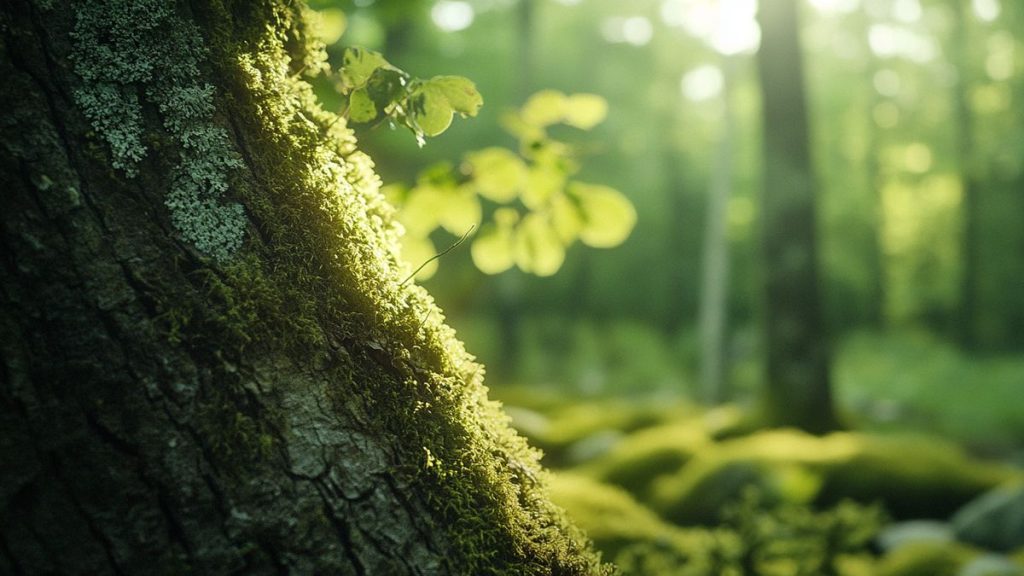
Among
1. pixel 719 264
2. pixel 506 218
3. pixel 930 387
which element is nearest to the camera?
pixel 506 218

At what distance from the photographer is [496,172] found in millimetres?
1790

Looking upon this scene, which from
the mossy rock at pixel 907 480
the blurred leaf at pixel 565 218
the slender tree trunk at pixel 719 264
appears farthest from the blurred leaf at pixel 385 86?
the slender tree trunk at pixel 719 264

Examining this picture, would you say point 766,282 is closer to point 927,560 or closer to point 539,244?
point 927,560

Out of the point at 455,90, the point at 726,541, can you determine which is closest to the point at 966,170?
the point at 726,541

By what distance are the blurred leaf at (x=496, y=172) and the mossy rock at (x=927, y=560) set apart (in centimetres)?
316

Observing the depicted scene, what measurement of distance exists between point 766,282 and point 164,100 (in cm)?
639

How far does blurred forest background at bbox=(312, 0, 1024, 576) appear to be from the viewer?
439 cm

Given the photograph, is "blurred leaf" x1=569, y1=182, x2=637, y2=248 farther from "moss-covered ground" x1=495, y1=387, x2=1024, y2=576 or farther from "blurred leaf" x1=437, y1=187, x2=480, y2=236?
"moss-covered ground" x1=495, y1=387, x2=1024, y2=576

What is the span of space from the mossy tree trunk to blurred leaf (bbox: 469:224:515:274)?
0.90m

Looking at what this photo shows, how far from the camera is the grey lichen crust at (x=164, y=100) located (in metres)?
0.84

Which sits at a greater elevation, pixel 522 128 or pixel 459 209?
pixel 522 128

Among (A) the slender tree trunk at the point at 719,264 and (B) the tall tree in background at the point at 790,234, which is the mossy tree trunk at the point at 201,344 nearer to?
(B) the tall tree in background at the point at 790,234

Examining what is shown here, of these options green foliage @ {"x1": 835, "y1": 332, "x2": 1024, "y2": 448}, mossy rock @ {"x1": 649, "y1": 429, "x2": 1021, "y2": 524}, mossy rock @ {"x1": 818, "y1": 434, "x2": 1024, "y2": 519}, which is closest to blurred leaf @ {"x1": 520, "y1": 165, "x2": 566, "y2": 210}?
mossy rock @ {"x1": 649, "y1": 429, "x2": 1021, "y2": 524}

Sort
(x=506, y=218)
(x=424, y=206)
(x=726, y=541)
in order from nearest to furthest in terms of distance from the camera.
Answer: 1. (x=424, y=206)
2. (x=506, y=218)
3. (x=726, y=541)
